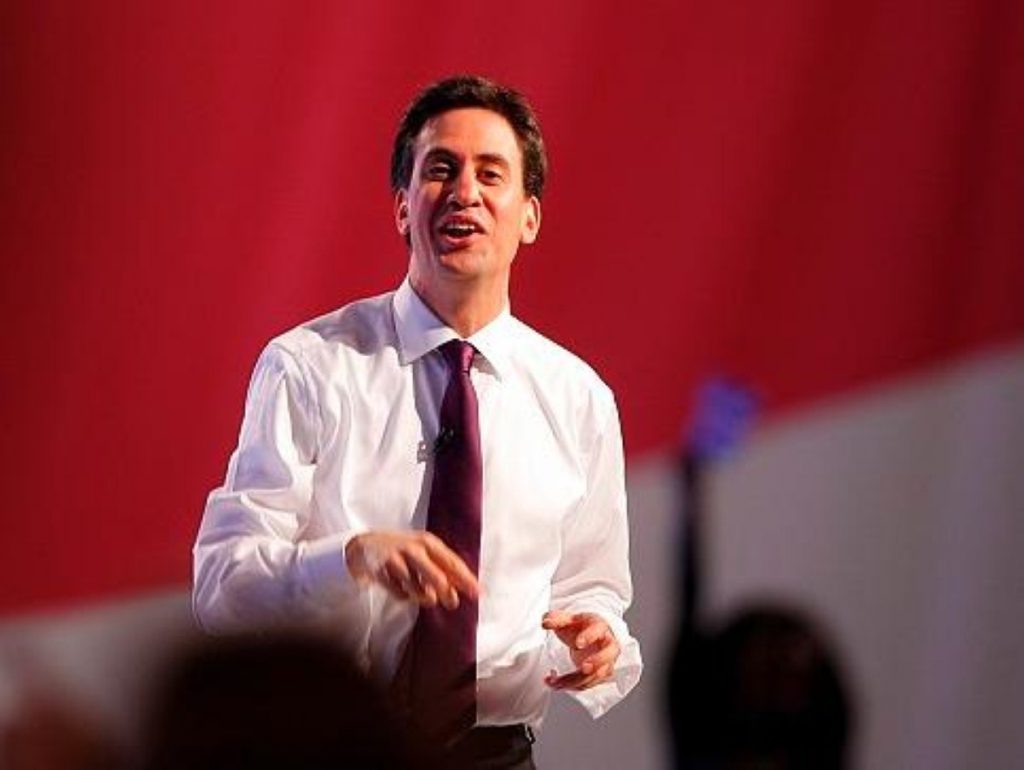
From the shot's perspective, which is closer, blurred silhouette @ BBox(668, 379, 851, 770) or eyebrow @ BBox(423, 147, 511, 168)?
blurred silhouette @ BBox(668, 379, 851, 770)

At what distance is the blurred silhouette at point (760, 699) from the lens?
143 centimetres

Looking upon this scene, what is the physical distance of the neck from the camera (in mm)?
2324

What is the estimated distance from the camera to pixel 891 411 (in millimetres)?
3018

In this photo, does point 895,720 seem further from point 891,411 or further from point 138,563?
point 138,563

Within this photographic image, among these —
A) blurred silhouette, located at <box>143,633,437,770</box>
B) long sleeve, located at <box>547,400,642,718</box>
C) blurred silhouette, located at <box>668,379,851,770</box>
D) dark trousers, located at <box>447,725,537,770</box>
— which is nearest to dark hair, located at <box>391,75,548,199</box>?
long sleeve, located at <box>547,400,642,718</box>

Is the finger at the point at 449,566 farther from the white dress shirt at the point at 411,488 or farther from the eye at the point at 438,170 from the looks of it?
the eye at the point at 438,170

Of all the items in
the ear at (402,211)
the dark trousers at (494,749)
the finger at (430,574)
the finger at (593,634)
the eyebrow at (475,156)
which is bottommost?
the dark trousers at (494,749)

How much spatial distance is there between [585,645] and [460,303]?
0.44 meters

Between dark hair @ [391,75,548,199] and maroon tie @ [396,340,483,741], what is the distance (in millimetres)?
323

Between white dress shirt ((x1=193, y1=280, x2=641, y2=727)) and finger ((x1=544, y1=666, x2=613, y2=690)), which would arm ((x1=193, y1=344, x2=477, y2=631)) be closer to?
white dress shirt ((x1=193, y1=280, x2=641, y2=727))

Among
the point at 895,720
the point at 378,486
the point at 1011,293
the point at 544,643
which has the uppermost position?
the point at 1011,293

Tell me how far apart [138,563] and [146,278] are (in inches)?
14.6

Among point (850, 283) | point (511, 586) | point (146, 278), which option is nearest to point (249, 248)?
point (146, 278)

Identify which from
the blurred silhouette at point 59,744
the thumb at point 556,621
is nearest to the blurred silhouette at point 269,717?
the blurred silhouette at point 59,744
